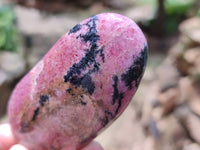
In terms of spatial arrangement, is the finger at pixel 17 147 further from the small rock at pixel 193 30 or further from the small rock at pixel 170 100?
the small rock at pixel 193 30

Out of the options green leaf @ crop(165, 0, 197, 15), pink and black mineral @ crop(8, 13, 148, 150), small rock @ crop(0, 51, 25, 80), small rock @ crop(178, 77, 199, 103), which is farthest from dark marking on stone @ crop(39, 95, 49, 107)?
green leaf @ crop(165, 0, 197, 15)

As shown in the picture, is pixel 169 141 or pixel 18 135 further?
pixel 169 141

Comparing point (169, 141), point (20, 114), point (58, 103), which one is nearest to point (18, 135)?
point (20, 114)

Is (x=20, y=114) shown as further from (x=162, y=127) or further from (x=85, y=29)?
(x=162, y=127)

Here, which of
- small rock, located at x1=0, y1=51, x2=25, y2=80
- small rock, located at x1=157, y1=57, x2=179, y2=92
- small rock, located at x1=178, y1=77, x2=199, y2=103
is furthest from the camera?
small rock, located at x1=0, y1=51, x2=25, y2=80

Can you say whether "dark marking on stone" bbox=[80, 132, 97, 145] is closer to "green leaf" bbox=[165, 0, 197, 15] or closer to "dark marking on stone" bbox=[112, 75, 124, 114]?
"dark marking on stone" bbox=[112, 75, 124, 114]

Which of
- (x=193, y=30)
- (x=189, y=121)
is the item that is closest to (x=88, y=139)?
(x=189, y=121)
